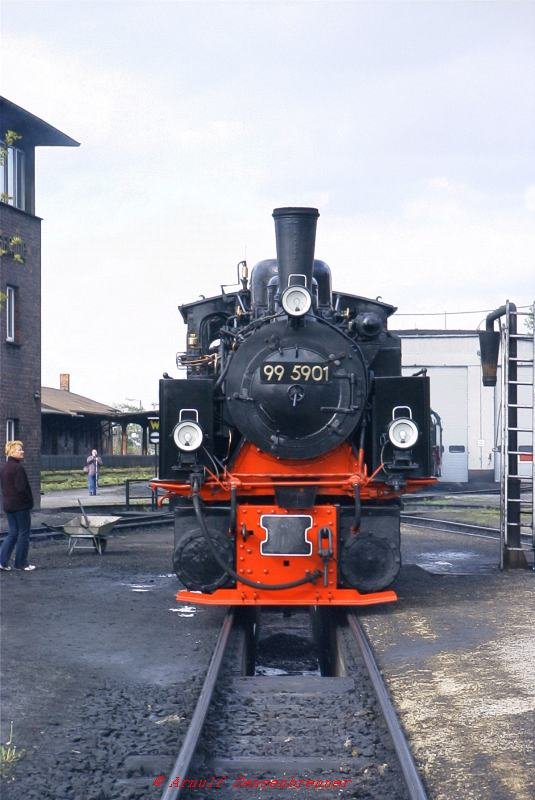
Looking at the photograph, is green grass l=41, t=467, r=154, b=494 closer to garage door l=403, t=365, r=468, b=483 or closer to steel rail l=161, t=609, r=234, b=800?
garage door l=403, t=365, r=468, b=483

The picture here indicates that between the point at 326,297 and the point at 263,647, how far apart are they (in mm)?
3358

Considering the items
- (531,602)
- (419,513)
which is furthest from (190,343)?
(419,513)

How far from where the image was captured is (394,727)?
514 cm

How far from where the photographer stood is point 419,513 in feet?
73.1

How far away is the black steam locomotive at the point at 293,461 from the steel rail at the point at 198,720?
0.78m

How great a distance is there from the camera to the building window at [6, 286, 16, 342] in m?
22.7

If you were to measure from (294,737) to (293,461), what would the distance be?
3.42 m

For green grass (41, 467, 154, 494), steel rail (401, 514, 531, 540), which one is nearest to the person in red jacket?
steel rail (401, 514, 531, 540)

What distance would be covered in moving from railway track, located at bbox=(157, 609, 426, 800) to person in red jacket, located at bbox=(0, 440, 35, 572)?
4977mm

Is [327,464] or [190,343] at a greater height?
[190,343]

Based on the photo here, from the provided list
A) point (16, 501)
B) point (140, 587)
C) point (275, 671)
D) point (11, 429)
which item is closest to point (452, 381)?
point (11, 429)

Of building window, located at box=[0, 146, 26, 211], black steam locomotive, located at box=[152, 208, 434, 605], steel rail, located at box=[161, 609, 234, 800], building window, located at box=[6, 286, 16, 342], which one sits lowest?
steel rail, located at box=[161, 609, 234, 800]

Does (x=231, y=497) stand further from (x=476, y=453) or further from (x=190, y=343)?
(x=476, y=453)

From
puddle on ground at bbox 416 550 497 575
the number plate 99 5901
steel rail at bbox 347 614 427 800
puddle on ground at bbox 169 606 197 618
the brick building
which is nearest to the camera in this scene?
steel rail at bbox 347 614 427 800
